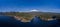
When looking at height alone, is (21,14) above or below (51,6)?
below

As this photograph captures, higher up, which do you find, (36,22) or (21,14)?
(21,14)

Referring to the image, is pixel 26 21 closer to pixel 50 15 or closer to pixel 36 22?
pixel 36 22

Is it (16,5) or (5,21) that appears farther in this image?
(5,21)

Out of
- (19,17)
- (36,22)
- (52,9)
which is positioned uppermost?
(52,9)

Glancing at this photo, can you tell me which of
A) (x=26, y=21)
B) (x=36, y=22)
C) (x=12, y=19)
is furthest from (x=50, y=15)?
(x=12, y=19)

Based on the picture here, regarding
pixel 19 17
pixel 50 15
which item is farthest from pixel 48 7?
pixel 19 17

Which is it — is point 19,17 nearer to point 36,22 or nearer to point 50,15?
point 36,22

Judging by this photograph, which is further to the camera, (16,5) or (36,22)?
(36,22)
